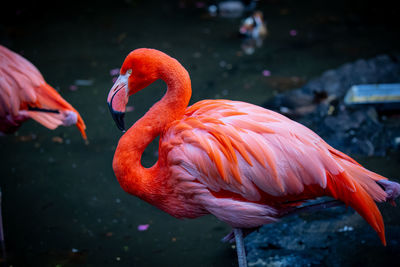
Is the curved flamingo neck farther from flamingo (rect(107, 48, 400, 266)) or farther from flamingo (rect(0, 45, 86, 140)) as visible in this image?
flamingo (rect(0, 45, 86, 140))

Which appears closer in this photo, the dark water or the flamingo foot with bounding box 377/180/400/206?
the flamingo foot with bounding box 377/180/400/206

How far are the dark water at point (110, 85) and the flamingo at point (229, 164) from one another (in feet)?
2.64

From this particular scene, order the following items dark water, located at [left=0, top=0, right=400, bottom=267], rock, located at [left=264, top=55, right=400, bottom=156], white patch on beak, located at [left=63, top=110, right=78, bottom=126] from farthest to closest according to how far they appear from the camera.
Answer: rock, located at [left=264, top=55, right=400, bottom=156] < white patch on beak, located at [left=63, top=110, right=78, bottom=126] < dark water, located at [left=0, top=0, right=400, bottom=267]

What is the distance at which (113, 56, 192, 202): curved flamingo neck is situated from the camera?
2.36 m

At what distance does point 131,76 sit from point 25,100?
1.30 m

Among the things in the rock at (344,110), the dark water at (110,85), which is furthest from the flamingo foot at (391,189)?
the rock at (344,110)

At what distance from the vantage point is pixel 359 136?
12.8 ft

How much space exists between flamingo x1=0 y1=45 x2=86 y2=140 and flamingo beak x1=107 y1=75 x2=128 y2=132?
109cm

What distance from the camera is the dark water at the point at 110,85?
3148 mm

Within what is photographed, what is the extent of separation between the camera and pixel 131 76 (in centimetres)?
233

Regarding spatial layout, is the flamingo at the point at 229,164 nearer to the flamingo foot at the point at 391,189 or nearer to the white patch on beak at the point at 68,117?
the flamingo foot at the point at 391,189

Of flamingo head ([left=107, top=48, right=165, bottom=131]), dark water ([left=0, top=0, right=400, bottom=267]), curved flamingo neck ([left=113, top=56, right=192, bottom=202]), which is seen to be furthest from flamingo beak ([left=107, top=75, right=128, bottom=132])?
dark water ([left=0, top=0, right=400, bottom=267])

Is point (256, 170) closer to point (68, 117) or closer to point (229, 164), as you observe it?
point (229, 164)

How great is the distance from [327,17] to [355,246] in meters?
5.27
